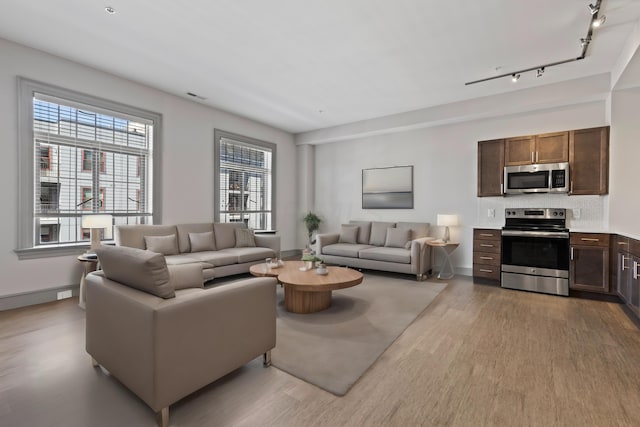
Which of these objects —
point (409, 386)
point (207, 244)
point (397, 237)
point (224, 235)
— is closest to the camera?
point (409, 386)

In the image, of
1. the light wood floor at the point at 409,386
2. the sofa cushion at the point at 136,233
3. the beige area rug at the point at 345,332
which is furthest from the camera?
the sofa cushion at the point at 136,233

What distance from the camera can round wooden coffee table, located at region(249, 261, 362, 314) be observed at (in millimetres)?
3217

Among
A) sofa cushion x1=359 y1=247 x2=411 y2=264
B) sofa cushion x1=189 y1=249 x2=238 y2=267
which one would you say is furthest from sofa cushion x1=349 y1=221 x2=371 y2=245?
sofa cushion x1=189 y1=249 x2=238 y2=267

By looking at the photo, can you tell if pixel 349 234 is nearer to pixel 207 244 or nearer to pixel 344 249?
pixel 344 249

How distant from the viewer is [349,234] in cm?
632

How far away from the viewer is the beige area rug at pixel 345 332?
86.7 inches

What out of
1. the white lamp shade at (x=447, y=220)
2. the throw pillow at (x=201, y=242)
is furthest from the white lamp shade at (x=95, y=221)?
the white lamp shade at (x=447, y=220)

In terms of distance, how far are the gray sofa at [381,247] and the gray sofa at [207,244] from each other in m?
1.21

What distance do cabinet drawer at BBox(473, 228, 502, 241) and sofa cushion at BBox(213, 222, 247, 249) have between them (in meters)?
4.24

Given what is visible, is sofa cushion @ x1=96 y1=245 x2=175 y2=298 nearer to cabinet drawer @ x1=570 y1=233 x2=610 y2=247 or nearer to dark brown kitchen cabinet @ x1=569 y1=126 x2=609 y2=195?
cabinet drawer @ x1=570 y1=233 x2=610 y2=247

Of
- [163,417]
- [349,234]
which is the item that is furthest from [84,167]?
[349,234]

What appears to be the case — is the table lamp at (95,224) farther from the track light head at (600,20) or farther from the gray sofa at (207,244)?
the track light head at (600,20)

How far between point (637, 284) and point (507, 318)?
138cm

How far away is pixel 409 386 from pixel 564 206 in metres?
4.39
